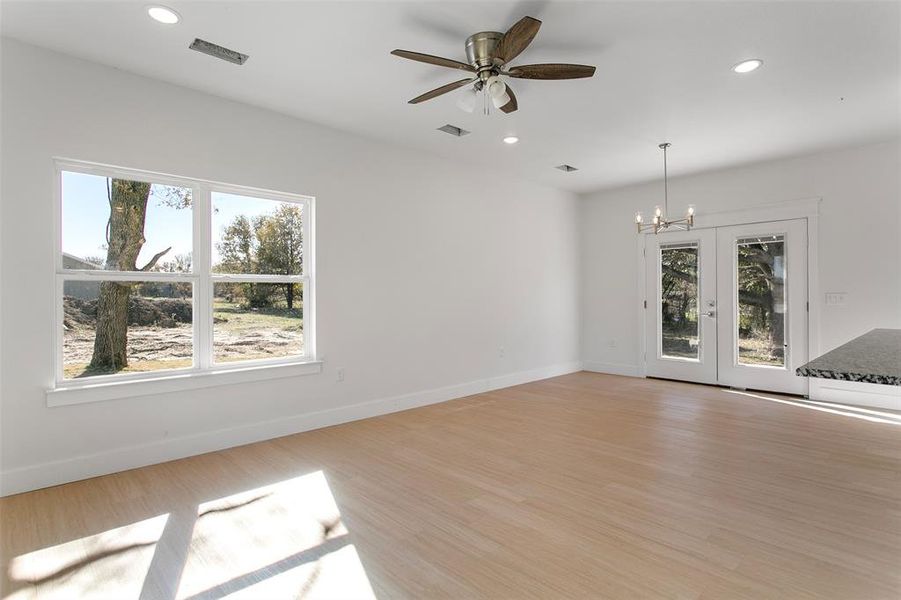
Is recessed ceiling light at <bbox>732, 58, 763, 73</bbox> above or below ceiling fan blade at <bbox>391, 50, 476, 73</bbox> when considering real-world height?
above

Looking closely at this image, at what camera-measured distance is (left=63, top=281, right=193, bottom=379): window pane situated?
10.2 feet

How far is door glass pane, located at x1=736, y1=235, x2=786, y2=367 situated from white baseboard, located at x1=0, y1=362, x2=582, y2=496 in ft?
12.0

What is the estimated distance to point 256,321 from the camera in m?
3.96

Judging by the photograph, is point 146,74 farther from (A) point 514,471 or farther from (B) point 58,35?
(A) point 514,471

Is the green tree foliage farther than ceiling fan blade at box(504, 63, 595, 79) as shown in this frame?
Yes

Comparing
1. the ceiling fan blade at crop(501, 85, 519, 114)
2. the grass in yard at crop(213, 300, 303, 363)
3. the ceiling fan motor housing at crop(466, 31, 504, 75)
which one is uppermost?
the ceiling fan motor housing at crop(466, 31, 504, 75)

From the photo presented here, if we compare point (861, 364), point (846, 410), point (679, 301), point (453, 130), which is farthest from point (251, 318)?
point (846, 410)

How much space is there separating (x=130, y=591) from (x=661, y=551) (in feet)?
7.79

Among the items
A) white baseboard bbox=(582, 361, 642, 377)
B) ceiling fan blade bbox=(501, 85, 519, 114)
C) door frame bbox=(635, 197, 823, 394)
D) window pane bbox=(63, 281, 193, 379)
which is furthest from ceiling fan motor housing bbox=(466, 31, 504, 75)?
white baseboard bbox=(582, 361, 642, 377)

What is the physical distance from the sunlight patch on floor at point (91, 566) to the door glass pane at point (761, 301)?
6358mm

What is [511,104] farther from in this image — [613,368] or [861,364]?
[613,368]

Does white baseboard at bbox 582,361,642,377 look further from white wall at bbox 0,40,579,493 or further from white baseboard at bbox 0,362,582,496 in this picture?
white baseboard at bbox 0,362,582,496

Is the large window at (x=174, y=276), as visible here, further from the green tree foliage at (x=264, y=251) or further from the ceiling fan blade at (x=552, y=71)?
the ceiling fan blade at (x=552, y=71)

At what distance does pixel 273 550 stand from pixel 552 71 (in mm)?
2991
